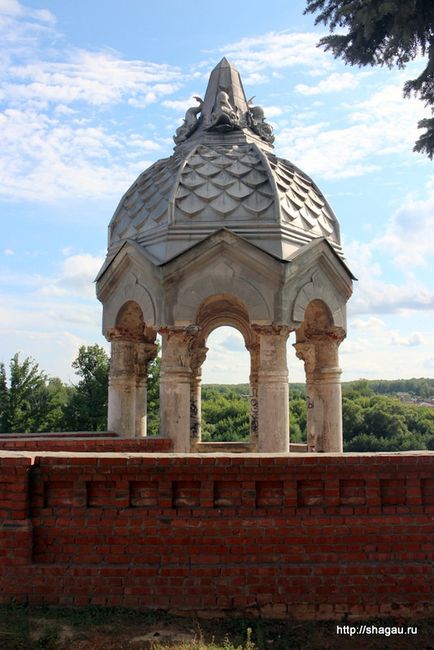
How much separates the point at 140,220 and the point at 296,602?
7.03 metres

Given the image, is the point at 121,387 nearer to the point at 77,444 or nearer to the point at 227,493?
the point at 77,444

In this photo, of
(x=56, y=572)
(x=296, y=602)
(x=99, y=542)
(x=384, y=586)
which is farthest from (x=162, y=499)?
(x=384, y=586)

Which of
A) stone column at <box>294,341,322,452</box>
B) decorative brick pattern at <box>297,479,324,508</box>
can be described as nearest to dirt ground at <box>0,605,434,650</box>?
decorative brick pattern at <box>297,479,324,508</box>

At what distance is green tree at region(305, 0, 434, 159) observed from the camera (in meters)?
8.05

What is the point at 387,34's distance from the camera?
8836 mm

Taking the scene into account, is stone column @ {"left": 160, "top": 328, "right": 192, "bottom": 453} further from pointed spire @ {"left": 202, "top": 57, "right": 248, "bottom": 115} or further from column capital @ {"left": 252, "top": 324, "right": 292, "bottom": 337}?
pointed spire @ {"left": 202, "top": 57, "right": 248, "bottom": 115}

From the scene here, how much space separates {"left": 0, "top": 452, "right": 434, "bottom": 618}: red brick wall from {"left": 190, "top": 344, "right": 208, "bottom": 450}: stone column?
26.3 feet

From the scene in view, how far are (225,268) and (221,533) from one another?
4.97m

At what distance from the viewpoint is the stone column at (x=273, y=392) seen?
355 inches

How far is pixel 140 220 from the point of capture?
10.5 m

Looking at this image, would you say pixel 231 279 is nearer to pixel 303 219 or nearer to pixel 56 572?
pixel 303 219

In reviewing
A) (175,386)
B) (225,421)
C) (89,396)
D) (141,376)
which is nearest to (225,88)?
(141,376)

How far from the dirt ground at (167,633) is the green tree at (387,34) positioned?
6690 mm

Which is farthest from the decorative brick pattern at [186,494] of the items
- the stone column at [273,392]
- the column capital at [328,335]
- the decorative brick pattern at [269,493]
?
the column capital at [328,335]
